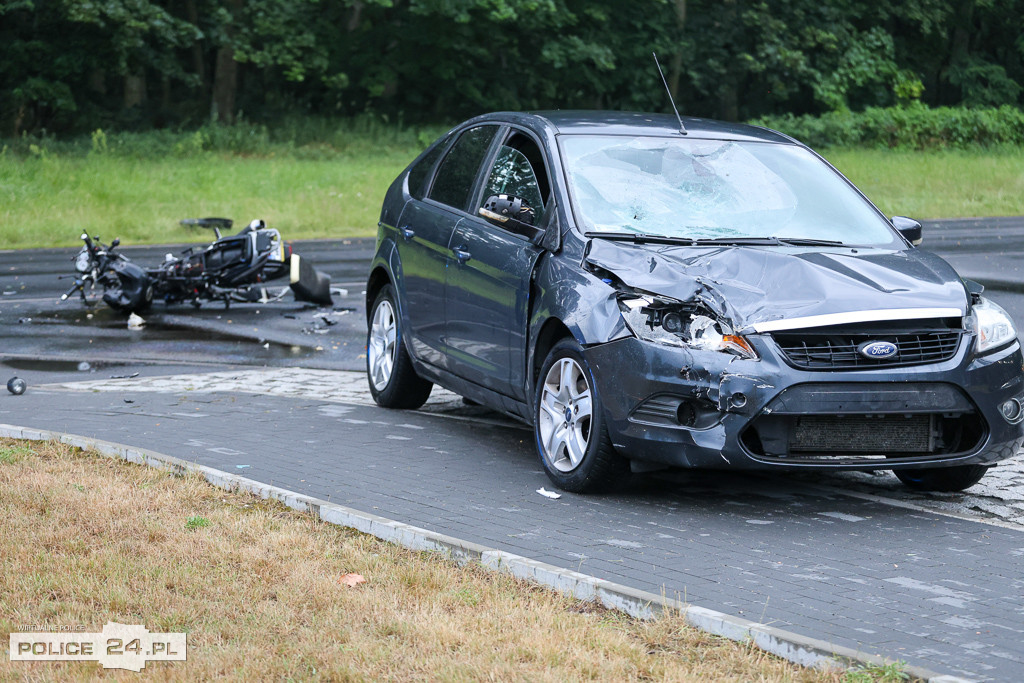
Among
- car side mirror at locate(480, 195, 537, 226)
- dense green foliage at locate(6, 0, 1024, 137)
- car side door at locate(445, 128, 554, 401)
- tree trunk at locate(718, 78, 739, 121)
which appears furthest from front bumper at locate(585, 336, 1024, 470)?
tree trunk at locate(718, 78, 739, 121)

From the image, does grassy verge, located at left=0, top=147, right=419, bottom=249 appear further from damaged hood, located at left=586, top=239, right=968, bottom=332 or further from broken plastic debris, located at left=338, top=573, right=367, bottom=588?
broken plastic debris, located at left=338, top=573, right=367, bottom=588

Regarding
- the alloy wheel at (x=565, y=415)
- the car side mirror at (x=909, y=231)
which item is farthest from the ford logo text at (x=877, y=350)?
the car side mirror at (x=909, y=231)

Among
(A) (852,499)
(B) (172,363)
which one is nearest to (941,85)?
(B) (172,363)

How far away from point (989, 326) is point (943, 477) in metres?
0.85

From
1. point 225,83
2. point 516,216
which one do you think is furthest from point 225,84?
point 516,216

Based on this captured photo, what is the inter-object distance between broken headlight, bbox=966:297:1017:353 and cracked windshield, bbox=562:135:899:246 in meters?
0.84

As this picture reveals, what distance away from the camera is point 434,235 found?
8359 millimetres

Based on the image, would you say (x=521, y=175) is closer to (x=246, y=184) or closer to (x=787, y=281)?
(x=787, y=281)

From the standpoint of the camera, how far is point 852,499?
6656 millimetres

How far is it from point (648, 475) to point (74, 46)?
3787 centimetres

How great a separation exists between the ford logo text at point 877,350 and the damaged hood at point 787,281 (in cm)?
12

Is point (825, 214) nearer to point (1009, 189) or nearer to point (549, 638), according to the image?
point (549, 638)

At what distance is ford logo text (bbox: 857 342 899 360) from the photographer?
603cm

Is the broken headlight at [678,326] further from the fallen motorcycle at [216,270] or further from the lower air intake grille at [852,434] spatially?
the fallen motorcycle at [216,270]
